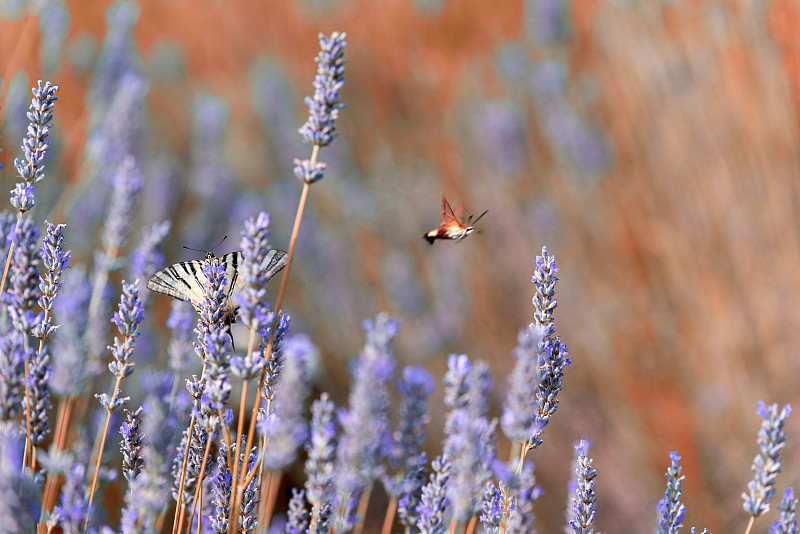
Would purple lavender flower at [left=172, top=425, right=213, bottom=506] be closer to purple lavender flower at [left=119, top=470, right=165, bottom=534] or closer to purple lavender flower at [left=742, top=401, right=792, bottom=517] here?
purple lavender flower at [left=119, top=470, right=165, bottom=534]

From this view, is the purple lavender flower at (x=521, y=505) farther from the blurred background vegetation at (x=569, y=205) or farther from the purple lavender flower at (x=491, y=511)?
the blurred background vegetation at (x=569, y=205)

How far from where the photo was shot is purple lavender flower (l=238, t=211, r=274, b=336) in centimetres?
82

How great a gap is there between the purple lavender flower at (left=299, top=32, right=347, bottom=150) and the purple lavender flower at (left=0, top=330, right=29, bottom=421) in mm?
392

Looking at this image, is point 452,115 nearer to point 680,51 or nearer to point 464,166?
point 464,166

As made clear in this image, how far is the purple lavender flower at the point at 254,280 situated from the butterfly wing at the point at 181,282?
1.10 feet

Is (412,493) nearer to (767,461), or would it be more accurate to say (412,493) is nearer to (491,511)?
(491,511)

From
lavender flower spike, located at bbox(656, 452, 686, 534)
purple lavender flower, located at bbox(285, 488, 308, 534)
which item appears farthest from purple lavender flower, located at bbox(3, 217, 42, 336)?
lavender flower spike, located at bbox(656, 452, 686, 534)

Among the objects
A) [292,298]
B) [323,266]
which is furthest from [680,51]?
[292,298]

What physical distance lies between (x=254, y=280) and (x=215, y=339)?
0.08 m

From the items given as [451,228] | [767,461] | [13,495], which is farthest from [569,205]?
[13,495]

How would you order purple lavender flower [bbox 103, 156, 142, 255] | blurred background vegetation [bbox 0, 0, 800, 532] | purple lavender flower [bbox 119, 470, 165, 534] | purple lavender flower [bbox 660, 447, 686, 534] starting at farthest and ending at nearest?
blurred background vegetation [bbox 0, 0, 800, 532], purple lavender flower [bbox 103, 156, 142, 255], purple lavender flower [bbox 660, 447, 686, 534], purple lavender flower [bbox 119, 470, 165, 534]

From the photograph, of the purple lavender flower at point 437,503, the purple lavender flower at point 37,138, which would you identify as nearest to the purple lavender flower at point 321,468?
the purple lavender flower at point 437,503

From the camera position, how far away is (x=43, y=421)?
2.91 feet

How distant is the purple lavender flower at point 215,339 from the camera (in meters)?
0.83
